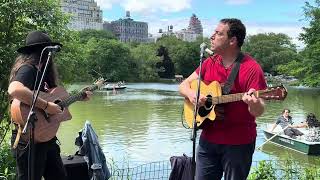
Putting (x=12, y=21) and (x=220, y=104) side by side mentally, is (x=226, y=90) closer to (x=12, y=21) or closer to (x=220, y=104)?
(x=220, y=104)

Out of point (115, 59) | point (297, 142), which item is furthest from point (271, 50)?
point (297, 142)

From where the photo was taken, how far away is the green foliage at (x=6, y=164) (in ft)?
18.6

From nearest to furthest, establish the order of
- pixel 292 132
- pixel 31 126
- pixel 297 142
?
pixel 31 126, pixel 297 142, pixel 292 132

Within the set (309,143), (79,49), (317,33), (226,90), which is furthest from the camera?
(317,33)

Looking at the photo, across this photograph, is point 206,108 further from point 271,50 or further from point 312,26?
point 271,50

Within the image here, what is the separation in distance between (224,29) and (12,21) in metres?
5.11

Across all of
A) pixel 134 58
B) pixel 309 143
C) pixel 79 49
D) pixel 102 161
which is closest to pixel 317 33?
pixel 309 143

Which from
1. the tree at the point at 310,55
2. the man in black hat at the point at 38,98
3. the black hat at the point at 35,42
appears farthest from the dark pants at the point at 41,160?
the tree at the point at 310,55

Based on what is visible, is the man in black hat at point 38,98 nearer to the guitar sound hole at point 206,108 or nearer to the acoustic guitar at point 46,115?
the acoustic guitar at point 46,115

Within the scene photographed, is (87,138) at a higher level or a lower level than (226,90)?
lower

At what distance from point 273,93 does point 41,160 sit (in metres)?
1.96

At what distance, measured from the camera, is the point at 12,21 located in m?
8.12

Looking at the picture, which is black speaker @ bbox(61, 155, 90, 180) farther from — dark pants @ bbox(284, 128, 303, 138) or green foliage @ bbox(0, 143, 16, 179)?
dark pants @ bbox(284, 128, 303, 138)

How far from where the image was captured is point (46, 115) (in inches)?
169
